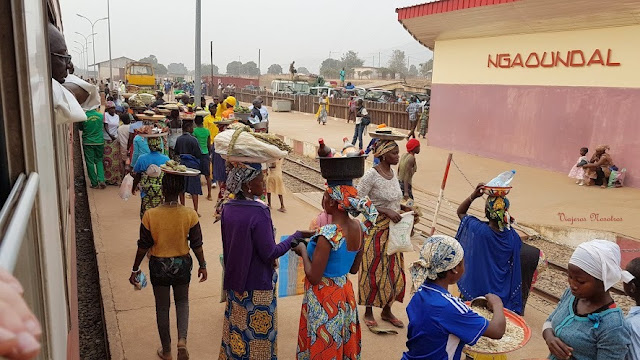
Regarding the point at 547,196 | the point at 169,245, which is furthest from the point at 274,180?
the point at 547,196

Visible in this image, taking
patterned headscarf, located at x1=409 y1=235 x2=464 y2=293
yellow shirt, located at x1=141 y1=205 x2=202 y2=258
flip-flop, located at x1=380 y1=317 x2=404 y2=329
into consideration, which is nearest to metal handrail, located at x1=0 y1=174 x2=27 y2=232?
patterned headscarf, located at x1=409 y1=235 x2=464 y2=293

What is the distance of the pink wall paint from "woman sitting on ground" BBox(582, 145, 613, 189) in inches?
19.7

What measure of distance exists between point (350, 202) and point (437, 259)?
0.95 meters

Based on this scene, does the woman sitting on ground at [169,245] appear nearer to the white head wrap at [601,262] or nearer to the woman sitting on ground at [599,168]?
the white head wrap at [601,262]

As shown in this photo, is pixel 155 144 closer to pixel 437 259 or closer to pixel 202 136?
pixel 202 136

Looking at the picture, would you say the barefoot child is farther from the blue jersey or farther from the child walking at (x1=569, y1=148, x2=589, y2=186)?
the child walking at (x1=569, y1=148, x2=589, y2=186)

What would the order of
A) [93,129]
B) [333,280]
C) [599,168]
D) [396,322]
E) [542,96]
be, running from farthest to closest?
[542,96], [599,168], [93,129], [396,322], [333,280]

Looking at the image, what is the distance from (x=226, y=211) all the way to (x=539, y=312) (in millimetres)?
4000

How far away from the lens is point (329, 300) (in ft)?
11.2

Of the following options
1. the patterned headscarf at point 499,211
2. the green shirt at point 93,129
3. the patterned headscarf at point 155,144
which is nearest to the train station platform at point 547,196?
the patterned headscarf at point 499,211

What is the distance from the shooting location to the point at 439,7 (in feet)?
52.1

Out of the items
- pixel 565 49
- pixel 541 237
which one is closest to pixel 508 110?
pixel 565 49

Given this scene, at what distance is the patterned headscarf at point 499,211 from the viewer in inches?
161

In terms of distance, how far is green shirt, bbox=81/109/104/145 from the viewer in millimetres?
9930
